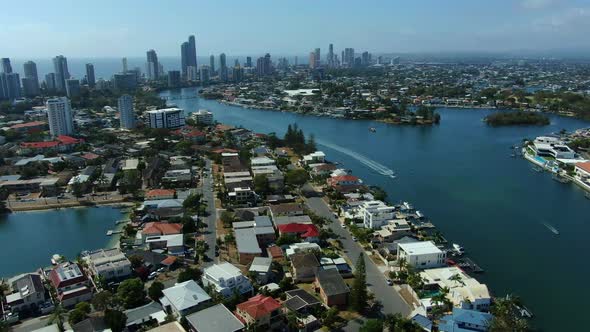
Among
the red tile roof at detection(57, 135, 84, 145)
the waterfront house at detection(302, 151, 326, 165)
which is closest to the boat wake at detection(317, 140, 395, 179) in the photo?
the waterfront house at detection(302, 151, 326, 165)

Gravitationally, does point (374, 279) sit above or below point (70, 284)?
below

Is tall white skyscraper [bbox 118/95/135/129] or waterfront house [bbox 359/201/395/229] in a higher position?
tall white skyscraper [bbox 118/95/135/129]

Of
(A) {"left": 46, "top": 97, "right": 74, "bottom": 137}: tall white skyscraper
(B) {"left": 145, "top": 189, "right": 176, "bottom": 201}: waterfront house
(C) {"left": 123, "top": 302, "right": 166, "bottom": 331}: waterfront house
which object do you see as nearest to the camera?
(C) {"left": 123, "top": 302, "right": 166, "bottom": 331}: waterfront house

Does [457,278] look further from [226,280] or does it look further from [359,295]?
[226,280]

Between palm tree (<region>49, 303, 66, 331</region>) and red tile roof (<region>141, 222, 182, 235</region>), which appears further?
red tile roof (<region>141, 222, 182, 235</region>)

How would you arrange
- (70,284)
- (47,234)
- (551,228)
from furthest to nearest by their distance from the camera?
1. (551,228)
2. (47,234)
3. (70,284)

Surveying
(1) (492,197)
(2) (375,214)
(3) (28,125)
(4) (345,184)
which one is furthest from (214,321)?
(3) (28,125)

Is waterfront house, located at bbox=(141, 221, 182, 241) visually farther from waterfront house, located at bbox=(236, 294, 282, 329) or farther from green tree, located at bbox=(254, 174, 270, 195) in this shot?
waterfront house, located at bbox=(236, 294, 282, 329)
